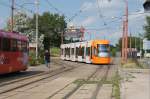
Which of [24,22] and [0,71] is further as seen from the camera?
[24,22]

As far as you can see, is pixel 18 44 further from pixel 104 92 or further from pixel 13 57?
pixel 104 92

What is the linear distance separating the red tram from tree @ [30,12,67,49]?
9185 cm

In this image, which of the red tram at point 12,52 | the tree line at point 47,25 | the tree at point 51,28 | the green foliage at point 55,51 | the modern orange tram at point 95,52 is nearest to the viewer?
the red tram at point 12,52

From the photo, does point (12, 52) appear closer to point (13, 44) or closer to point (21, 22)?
point (13, 44)

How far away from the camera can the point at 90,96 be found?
18203 mm

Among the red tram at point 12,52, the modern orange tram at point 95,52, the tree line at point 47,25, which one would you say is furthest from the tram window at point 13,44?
→ the tree line at point 47,25

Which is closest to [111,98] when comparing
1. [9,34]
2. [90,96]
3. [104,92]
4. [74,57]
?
[90,96]

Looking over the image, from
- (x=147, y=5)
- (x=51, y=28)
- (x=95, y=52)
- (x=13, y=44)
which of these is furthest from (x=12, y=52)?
(x=51, y=28)

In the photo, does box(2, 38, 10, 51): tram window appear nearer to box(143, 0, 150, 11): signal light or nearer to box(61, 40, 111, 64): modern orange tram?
box(143, 0, 150, 11): signal light

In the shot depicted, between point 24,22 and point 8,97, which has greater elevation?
point 24,22

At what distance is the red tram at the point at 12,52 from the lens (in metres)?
28.5

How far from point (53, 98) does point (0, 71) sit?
11.1m

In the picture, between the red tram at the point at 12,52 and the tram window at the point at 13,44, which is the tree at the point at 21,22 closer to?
the red tram at the point at 12,52

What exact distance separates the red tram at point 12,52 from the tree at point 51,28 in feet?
301
